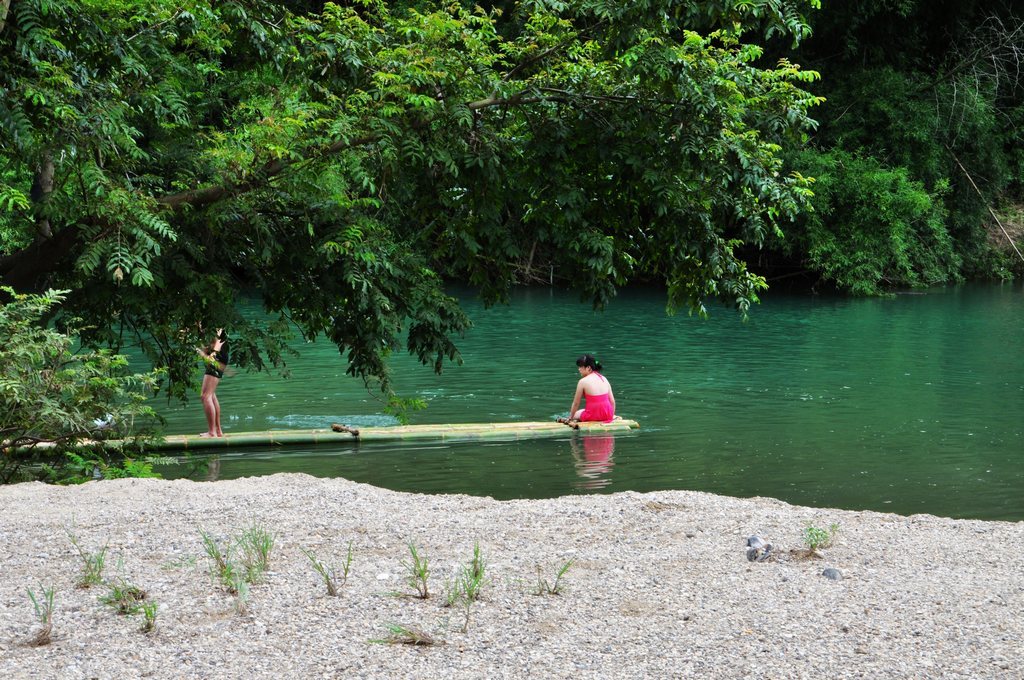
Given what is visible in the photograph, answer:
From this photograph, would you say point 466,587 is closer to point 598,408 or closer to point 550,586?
point 550,586

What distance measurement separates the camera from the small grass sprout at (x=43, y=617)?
434 centimetres

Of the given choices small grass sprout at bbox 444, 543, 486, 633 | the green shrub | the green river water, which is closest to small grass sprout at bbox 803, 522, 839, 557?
small grass sprout at bbox 444, 543, 486, 633

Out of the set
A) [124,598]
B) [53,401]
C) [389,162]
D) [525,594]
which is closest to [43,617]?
[124,598]

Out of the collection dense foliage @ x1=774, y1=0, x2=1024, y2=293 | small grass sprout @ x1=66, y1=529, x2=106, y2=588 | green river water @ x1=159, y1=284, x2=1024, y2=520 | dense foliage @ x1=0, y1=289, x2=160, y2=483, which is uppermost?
dense foliage @ x1=774, y1=0, x2=1024, y2=293

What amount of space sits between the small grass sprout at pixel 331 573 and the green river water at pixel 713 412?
520cm

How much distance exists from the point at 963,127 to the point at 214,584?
123 feet

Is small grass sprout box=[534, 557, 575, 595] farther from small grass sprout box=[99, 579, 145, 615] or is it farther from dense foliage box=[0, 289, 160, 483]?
dense foliage box=[0, 289, 160, 483]

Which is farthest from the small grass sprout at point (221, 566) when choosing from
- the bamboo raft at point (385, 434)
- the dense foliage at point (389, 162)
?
the bamboo raft at point (385, 434)

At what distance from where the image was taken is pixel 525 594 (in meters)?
4.94

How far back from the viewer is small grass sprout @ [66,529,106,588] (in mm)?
4977

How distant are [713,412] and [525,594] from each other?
1090 cm

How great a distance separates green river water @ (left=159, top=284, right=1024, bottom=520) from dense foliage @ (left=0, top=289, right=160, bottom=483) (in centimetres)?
272

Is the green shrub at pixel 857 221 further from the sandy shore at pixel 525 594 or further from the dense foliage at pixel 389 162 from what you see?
the sandy shore at pixel 525 594

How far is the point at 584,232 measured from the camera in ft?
28.0
